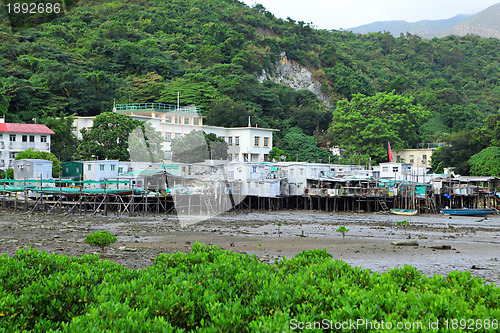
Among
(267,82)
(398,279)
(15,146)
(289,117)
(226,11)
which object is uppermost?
(226,11)

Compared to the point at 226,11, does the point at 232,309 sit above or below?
below

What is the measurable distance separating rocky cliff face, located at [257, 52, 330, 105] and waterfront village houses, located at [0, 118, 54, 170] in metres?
70.7

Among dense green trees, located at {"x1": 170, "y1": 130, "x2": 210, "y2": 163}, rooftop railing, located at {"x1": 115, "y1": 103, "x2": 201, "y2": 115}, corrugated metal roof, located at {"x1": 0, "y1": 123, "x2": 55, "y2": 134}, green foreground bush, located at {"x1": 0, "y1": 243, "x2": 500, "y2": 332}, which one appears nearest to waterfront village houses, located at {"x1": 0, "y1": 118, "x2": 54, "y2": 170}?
corrugated metal roof, located at {"x1": 0, "y1": 123, "x2": 55, "y2": 134}

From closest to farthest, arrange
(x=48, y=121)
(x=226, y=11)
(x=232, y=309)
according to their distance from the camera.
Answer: (x=232, y=309) < (x=48, y=121) < (x=226, y=11)

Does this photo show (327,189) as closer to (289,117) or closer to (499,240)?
(499,240)

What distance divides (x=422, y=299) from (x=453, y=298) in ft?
1.91

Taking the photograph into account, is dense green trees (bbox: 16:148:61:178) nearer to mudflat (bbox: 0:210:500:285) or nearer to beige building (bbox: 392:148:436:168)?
mudflat (bbox: 0:210:500:285)

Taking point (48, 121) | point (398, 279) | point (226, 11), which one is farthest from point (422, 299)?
point (226, 11)

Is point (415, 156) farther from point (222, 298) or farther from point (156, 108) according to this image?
point (222, 298)

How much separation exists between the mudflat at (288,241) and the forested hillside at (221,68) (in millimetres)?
45021

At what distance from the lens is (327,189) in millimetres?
63000

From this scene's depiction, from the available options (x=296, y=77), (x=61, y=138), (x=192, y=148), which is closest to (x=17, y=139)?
(x=61, y=138)

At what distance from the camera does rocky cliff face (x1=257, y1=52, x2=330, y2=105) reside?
127000 mm

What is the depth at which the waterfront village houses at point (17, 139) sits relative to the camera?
65.1 meters
